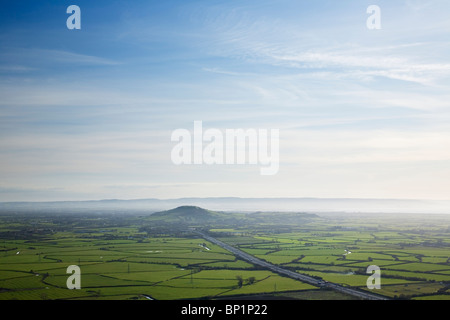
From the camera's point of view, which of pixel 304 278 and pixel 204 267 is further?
pixel 204 267

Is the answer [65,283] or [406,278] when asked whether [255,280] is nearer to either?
[406,278]

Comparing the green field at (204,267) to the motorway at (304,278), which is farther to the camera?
the green field at (204,267)

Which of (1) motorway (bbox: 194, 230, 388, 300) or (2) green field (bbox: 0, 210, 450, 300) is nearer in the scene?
(1) motorway (bbox: 194, 230, 388, 300)
